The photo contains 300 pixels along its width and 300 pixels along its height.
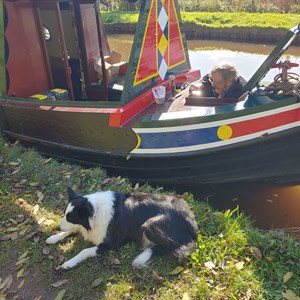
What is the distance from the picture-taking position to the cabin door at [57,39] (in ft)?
16.1

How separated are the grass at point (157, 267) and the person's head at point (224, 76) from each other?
1514 millimetres

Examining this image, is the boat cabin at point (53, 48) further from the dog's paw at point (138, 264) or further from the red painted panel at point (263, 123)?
the dog's paw at point (138, 264)

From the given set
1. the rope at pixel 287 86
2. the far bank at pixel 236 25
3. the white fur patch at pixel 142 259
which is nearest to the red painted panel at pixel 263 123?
the rope at pixel 287 86

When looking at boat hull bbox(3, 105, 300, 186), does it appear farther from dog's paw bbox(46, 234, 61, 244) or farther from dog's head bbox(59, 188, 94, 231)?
dog's paw bbox(46, 234, 61, 244)

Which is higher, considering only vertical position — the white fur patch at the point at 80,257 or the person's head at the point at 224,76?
the person's head at the point at 224,76

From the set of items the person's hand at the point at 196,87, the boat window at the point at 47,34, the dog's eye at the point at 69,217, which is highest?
the boat window at the point at 47,34

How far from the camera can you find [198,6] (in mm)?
17438

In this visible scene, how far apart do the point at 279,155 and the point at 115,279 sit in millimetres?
2314

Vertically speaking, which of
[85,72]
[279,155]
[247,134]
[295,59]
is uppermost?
[85,72]

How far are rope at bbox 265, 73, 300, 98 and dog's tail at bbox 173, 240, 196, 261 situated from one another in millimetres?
1940

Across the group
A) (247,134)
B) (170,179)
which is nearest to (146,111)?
(170,179)

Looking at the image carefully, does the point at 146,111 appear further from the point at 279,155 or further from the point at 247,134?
the point at 279,155

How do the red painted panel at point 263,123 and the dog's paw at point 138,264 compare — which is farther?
the red painted panel at point 263,123

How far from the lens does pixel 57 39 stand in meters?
5.30
